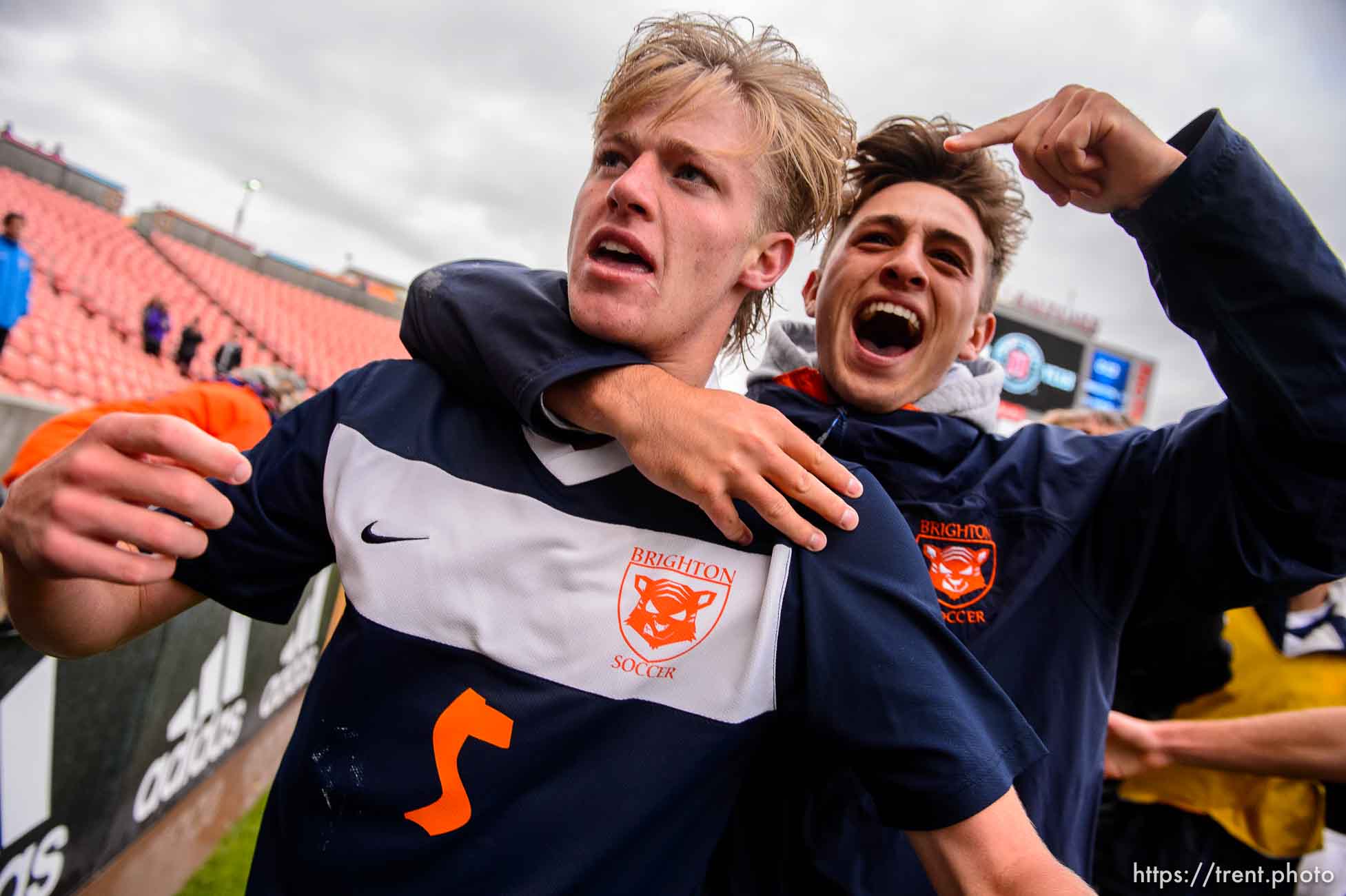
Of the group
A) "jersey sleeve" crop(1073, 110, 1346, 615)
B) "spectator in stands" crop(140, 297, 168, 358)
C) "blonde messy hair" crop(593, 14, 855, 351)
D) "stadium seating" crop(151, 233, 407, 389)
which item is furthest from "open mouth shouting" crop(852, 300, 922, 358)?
"stadium seating" crop(151, 233, 407, 389)

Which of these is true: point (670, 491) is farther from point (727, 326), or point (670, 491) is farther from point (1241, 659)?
point (1241, 659)

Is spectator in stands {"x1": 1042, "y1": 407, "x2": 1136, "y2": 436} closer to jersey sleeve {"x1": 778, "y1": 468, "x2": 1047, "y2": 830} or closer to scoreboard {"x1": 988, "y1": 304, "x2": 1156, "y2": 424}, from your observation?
jersey sleeve {"x1": 778, "y1": 468, "x2": 1047, "y2": 830}

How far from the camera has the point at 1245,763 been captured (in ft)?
6.66

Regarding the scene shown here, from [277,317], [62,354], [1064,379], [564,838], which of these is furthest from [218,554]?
[277,317]

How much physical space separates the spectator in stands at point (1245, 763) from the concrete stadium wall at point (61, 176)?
24310 millimetres

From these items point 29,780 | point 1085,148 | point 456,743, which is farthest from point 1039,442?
point 29,780

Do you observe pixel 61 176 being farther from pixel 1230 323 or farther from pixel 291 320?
pixel 1230 323

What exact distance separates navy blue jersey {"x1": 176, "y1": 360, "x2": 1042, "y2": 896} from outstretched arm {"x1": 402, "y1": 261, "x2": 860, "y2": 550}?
103 millimetres

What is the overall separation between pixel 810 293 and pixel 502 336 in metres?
1.27

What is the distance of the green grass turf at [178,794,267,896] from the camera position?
3.14 metres

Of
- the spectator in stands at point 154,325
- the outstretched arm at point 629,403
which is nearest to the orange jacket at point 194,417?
the outstretched arm at point 629,403

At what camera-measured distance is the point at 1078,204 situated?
1385 mm

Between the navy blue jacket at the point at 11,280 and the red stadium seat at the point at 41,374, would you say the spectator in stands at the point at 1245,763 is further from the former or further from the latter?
the red stadium seat at the point at 41,374

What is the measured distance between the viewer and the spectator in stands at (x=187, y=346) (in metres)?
13.1
